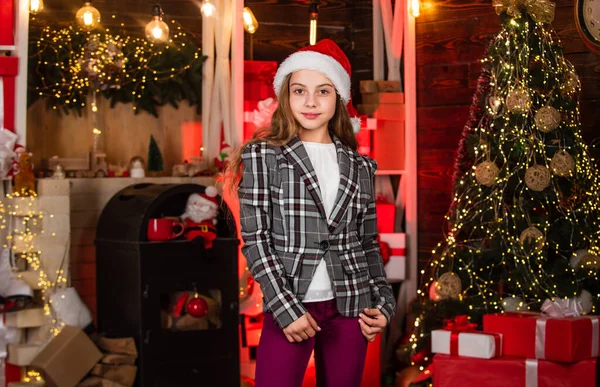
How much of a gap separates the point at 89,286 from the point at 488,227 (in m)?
2.12

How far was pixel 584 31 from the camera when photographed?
442 centimetres

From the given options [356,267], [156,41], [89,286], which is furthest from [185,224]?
[356,267]

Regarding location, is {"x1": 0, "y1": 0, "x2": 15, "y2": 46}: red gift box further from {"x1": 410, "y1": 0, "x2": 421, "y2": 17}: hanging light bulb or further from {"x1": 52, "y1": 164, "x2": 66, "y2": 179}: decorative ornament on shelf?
{"x1": 410, "y1": 0, "x2": 421, "y2": 17}: hanging light bulb

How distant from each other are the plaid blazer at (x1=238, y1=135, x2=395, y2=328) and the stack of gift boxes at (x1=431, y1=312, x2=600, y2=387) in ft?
4.72

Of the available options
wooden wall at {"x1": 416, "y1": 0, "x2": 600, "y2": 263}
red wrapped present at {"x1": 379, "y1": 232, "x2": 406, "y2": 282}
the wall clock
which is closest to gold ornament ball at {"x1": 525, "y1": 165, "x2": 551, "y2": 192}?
the wall clock

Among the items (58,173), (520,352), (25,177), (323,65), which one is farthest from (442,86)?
(323,65)

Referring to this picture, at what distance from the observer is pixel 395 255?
5.13 m

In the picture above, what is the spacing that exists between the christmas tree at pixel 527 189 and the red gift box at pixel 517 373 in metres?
0.30

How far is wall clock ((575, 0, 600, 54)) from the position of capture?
172 inches

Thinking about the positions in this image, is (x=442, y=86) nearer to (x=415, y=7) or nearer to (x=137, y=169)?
(x=415, y=7)

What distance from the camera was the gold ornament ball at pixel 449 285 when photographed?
418 cm

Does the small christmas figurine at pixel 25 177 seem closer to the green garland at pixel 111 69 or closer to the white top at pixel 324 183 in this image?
the green garland at pixel 111 69

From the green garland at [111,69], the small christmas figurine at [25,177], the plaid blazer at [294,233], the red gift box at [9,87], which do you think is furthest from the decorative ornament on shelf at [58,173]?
the plaid blazer at [294,233]

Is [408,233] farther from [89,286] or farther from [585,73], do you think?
[89,286]
